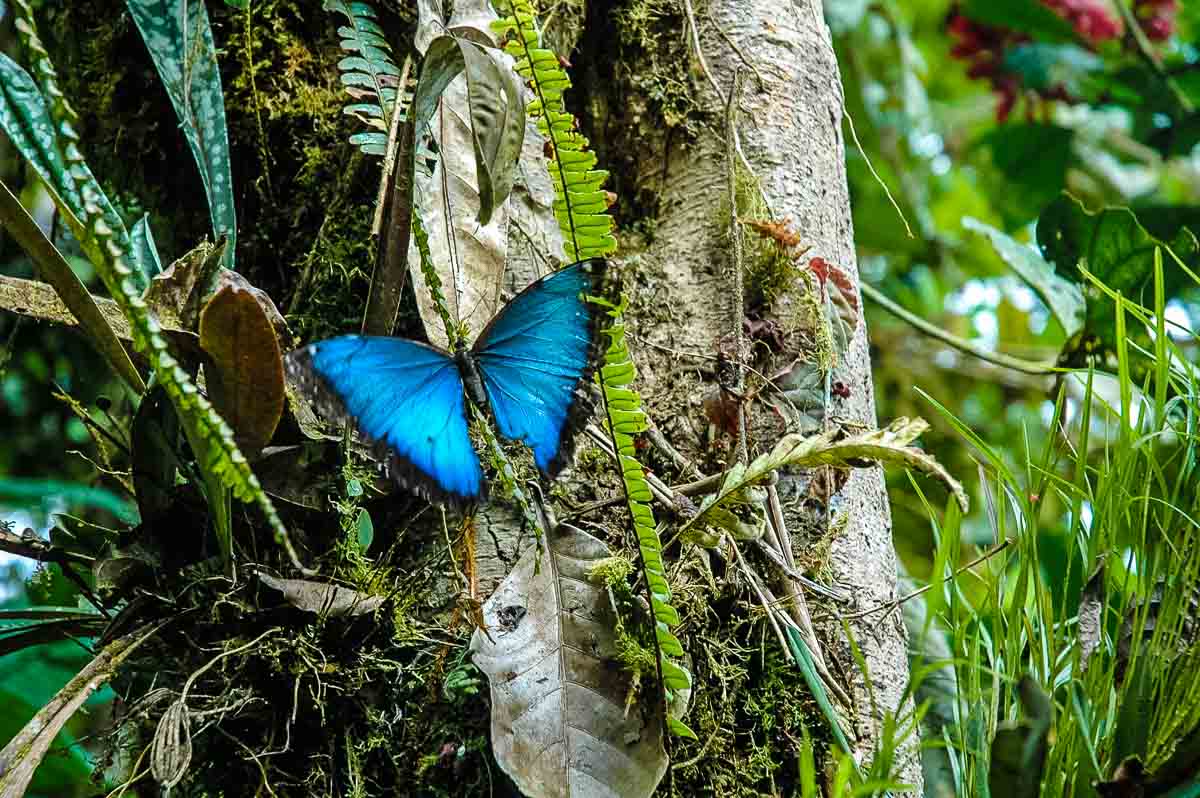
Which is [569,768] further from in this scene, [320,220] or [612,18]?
[612,18]

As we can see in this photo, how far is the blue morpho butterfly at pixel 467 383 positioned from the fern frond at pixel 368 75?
0.22 m

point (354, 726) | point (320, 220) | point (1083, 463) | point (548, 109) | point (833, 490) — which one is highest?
point (548, 109)

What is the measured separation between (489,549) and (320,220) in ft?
1.34

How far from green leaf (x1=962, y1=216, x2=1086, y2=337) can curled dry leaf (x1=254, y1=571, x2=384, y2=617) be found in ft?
3.70

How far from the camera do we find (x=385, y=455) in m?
0.79

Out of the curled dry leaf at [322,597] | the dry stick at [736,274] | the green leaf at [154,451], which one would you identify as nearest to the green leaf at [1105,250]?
the dry stick at [736,274]

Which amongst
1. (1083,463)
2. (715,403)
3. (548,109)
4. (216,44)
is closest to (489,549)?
(715,403)

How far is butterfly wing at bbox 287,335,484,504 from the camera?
78 cm

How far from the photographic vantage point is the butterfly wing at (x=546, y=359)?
812 mm

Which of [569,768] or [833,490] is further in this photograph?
[833,490]

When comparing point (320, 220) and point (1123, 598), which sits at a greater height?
point (320, 220)

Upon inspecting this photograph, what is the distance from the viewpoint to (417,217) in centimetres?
83

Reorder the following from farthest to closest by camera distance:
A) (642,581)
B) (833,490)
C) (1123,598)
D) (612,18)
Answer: (612,18) < (833,490) < (642,581) < (1123,598)

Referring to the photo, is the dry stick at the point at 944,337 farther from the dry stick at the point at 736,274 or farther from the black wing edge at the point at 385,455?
the black wing edge at the point at 385,455
